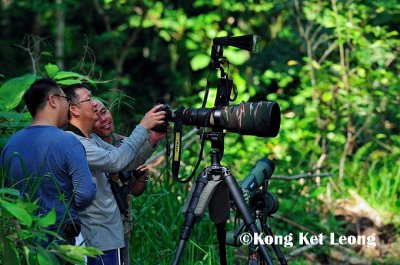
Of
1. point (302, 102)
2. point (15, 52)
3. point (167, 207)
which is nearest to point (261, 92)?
point (302, 102)

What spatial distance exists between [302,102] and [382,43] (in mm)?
1083

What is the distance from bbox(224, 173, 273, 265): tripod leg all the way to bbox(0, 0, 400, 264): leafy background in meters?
1.32

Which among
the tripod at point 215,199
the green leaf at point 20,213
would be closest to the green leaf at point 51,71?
the tripod at point 215,199

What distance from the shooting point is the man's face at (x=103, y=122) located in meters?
4.91

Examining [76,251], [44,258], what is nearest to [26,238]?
[44,258]

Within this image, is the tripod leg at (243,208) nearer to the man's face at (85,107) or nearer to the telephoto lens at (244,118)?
the telephoto lens at (244,118)

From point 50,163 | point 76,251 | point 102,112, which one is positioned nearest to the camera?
point 76,251

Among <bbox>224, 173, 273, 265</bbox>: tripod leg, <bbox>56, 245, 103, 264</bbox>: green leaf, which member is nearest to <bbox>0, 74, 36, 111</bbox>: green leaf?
<bbox>224, 173, 273, 265</bbox>: tripod leg

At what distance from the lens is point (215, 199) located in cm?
481

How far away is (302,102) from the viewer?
9.78 m

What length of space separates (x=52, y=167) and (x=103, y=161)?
13.7 inches

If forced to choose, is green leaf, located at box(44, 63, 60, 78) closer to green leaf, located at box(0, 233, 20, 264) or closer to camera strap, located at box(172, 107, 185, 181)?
camera strap, located at box(172, 107, 185, 181)

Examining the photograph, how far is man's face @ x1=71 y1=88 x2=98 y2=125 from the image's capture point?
476 centimetres

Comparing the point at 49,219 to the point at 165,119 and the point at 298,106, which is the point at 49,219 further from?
the point at 298,106
